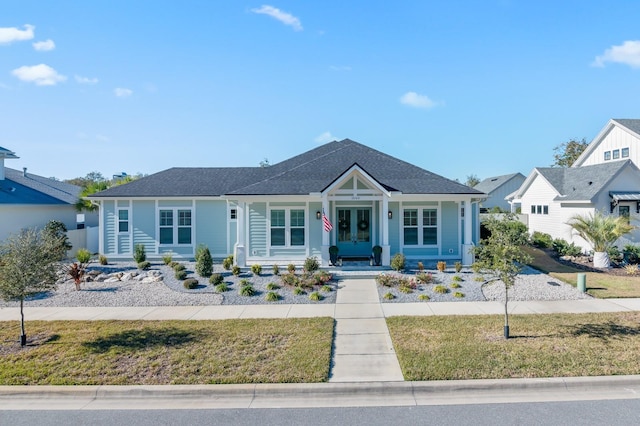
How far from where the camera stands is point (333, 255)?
14797 mm

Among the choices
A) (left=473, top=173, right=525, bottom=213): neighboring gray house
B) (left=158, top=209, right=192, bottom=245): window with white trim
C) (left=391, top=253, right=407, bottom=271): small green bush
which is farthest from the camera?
(left=473, top=173, right=525, bottom=213): neighboring gray house

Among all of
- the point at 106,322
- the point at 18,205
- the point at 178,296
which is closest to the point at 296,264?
the point at 178,296

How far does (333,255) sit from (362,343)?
7566 millimetres

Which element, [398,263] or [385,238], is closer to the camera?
[398,263]

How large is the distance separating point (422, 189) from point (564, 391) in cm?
1083

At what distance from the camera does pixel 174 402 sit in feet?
17.4

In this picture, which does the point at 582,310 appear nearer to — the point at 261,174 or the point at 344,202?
the point at 344,202

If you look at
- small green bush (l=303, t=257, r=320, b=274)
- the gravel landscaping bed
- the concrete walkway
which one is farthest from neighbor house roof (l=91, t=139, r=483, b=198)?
the concrete walkway

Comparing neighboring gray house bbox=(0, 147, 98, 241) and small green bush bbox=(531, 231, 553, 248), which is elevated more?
neighboring gray house bbox=(0, 147, 98, 241)

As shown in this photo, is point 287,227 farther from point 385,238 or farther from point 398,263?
point 398,263

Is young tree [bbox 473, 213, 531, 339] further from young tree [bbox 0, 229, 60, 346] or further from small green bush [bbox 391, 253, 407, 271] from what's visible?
young tree [bbox 0, 229, 60, 346]

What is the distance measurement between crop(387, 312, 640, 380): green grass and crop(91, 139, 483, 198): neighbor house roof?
7.66m

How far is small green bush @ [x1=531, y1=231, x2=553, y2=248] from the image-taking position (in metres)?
20.4

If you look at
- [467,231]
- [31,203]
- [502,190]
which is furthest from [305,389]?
[502,190]
